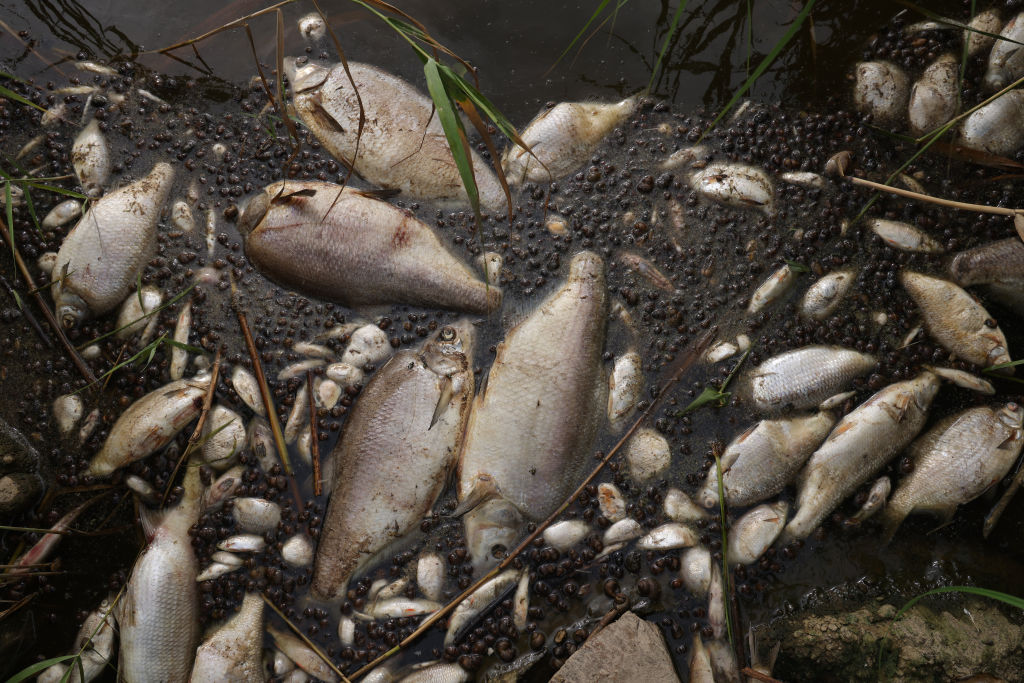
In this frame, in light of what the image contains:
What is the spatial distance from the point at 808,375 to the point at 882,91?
127cm

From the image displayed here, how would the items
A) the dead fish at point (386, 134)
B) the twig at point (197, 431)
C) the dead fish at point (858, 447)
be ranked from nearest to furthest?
the dead fish at point (858, 447) → the twig at point (197, 431) → the dead fish at point (386, 134)

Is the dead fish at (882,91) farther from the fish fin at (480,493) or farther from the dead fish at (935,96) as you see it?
the fish fin at (480,493)

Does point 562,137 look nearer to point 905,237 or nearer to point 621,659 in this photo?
point 905,237

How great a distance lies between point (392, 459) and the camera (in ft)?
8.87

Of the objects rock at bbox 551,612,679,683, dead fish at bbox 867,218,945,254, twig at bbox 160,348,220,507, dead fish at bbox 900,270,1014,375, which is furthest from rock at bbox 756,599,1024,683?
twig at bbox 160,348,220,507

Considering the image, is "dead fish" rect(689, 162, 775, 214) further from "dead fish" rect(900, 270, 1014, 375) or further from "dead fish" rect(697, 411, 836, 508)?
"dead fish" rect(697, 411, 836, 508)

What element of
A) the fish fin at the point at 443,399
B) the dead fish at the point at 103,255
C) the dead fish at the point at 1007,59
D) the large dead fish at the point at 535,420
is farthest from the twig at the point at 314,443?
the dead fish at the point at 1007,59

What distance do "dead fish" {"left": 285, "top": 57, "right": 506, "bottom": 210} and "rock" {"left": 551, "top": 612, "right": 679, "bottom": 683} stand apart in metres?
1.82

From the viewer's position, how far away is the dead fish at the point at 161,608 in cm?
269

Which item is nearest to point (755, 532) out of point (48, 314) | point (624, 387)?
point (624, 387)

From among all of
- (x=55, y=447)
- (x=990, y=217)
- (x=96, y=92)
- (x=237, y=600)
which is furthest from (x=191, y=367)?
(x=990, y=217)

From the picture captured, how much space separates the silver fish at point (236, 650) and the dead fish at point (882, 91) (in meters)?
3.35

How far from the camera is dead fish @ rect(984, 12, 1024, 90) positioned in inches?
110

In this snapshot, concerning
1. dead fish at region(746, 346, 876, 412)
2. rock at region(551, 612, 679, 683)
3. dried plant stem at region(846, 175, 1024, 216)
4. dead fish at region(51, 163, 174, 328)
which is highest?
dead fish at region(51, 163, 174, 328)
